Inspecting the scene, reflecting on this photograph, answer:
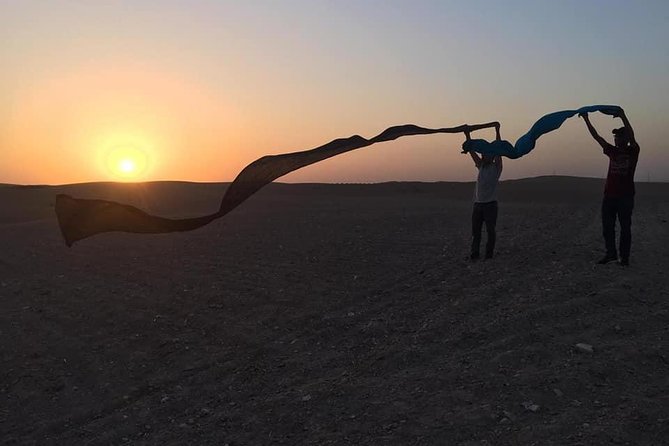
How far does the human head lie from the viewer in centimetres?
725

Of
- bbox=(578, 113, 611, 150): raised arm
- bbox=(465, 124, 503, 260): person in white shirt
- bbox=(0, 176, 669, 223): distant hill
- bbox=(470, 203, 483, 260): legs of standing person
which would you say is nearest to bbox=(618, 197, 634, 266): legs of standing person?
bbox=(578, 113, 611, 150): raised arm

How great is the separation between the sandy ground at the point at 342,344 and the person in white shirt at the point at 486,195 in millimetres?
384

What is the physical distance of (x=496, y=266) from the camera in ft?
26.9

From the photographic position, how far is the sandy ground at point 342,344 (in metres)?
4.25

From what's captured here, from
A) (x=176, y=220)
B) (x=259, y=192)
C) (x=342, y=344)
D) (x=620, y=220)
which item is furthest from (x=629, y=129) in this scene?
(x=259, y=192)

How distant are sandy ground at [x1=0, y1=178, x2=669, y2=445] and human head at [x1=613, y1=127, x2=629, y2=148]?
144 centimetres

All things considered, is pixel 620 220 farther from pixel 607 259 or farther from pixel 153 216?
pixel 153 216

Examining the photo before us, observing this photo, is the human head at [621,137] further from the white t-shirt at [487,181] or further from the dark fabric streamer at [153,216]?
the dark fabric streamer at [153,216]

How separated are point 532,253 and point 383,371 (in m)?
4.37

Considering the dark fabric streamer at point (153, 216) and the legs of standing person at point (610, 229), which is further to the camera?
the legs of standing person at point (610, 229)

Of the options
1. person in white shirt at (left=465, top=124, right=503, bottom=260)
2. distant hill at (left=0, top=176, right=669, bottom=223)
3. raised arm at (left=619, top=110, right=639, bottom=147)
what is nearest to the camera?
raised arm at (left=619, top=110, right=639, bottom=147)

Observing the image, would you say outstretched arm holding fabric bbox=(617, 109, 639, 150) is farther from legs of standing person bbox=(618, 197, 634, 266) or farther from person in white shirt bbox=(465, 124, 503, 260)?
person in white shirt bbox=(465, 124, 503, 260)

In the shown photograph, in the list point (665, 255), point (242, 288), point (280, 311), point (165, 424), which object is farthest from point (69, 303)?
point (665, 255)

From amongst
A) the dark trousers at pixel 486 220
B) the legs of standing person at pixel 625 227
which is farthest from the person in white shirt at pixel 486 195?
the legs of standing person at pixel 625 227
